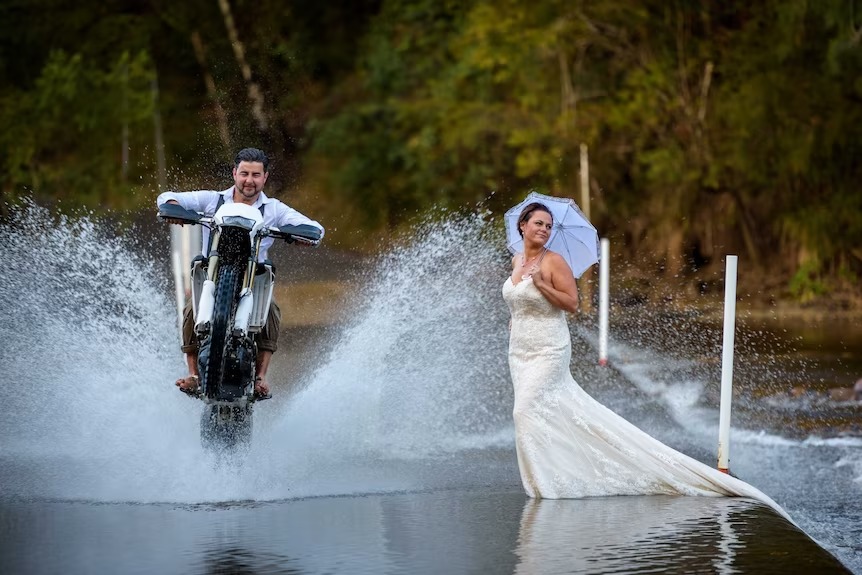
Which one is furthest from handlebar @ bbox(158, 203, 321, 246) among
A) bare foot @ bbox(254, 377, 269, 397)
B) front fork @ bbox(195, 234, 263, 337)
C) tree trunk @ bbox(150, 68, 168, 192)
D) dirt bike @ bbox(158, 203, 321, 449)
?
tree trunk @ bbox(150, 68, 168, 192)

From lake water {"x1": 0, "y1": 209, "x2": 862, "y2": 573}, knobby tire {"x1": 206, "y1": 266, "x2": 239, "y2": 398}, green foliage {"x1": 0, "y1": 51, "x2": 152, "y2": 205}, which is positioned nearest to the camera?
lake water {"x1": 0, "y1": 209, "x2": 862, "y2": 573}

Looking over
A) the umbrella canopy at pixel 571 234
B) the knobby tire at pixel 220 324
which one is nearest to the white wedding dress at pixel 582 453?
the umbrella canopy at pixel 571 234

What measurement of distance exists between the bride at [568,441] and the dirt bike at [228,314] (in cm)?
148

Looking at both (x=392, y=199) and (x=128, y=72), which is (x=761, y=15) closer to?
(x=392, y=199)

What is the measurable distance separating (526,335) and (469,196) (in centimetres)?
2611

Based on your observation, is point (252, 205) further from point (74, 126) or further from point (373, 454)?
point (74, 126)

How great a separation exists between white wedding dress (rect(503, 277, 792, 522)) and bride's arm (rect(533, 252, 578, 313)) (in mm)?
224

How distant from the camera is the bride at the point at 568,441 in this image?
315 inches

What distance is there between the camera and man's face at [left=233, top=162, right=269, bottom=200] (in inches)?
338

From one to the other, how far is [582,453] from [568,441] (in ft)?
0.33

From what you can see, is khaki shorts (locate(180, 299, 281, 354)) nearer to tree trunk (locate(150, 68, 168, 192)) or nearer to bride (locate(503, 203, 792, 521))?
bride (locate(503, 203, 792, 521))

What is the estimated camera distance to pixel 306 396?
34.1 ft

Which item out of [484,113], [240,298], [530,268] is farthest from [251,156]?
[484,113]

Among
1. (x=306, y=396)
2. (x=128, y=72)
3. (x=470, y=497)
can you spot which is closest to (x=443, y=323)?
(x=306, y=396)
